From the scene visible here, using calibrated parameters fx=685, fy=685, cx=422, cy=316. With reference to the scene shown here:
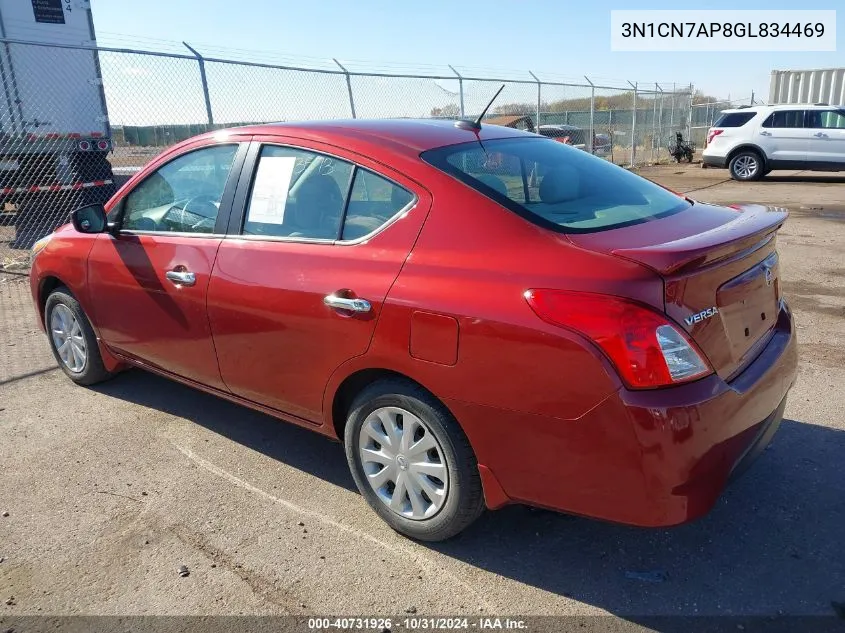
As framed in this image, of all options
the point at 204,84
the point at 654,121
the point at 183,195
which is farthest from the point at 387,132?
the point at 654,121

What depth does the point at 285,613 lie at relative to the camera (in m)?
2.47

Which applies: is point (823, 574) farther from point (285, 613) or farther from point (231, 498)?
point (231, 498)

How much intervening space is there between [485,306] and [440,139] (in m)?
1.03

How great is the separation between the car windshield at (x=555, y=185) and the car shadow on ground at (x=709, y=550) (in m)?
1.27

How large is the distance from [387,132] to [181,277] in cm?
128

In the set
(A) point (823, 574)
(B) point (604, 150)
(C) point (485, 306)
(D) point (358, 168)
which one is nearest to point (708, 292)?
(C) point (485, 306)

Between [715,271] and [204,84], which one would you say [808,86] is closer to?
[204,84]

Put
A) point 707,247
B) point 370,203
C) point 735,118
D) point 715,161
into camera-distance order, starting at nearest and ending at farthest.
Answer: point 707,247, point 370,203, point 735,118, point 715,161

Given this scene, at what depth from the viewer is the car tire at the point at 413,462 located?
8.45 ft

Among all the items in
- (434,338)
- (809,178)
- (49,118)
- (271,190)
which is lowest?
(809,178)

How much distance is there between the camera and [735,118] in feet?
55.1

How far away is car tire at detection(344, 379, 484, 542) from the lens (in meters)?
2.57

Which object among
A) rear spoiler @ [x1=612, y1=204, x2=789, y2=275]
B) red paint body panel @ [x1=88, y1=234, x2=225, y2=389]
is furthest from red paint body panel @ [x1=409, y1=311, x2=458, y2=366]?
red paint body panel @ [x1=88, y1=234, x2=225, y2=389]

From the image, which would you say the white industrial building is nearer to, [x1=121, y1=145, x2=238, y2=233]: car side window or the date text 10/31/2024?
[x1=121, y1=145, x2=238, y2=233]: car side window
